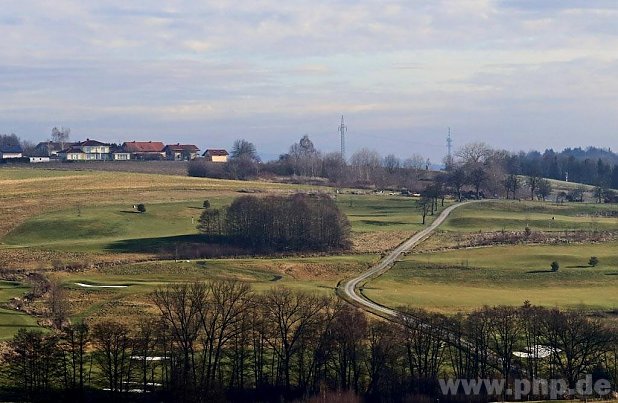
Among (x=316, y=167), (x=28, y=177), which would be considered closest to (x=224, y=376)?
(x=28, y=177)

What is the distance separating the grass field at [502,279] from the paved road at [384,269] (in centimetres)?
114

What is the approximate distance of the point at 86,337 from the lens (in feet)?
182

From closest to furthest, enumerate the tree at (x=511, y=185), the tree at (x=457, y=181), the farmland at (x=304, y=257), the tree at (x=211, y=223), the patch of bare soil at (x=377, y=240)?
the farmland at (x=304, y=257) → the patch of bare soil at (x=377, y=240) → the tree at (x=211, y=223) → the tree at (x=457, y=181) → the tree at (x=511, y=185)

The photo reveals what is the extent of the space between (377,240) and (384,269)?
56.2 feet

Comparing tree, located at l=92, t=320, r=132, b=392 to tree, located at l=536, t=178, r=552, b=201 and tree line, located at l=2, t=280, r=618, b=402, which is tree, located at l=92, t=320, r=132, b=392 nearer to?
tree line, located at l=2, t=280, r=618, b=402

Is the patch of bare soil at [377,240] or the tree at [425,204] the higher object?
the tree at [425,204]

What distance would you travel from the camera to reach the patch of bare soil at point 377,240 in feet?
Answer: 338

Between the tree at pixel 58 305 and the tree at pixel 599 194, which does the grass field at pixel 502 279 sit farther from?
the tree at pixel 599 194

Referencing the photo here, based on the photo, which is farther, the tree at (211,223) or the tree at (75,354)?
the tree at (211,223)

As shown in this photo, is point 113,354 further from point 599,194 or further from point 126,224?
point 599,194

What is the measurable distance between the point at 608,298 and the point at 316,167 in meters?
121

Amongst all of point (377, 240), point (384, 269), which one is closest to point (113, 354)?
point (384, 269)

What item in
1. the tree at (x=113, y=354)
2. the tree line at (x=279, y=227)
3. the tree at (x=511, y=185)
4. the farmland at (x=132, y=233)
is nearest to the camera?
the tree at (x=113, y=354)

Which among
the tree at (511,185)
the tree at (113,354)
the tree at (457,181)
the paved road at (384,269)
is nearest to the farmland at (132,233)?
the paved road at (384,269)
